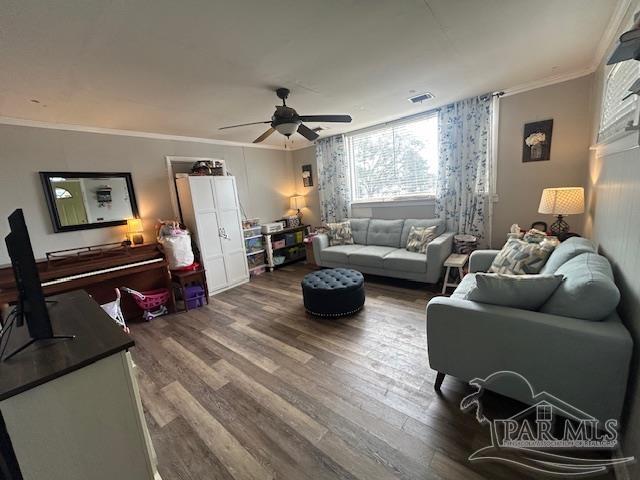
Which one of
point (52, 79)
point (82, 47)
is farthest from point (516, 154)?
point (52, 79)

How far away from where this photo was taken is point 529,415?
1.55 meters

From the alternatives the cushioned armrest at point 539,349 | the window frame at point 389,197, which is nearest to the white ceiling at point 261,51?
the window frame at point 389,197

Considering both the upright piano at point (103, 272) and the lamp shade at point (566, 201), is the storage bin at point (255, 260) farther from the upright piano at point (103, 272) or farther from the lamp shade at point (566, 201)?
the lamp shade at point (566, 201)

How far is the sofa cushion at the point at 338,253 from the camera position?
4.13 metres

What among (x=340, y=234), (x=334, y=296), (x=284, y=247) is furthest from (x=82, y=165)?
(x=340, y=234)

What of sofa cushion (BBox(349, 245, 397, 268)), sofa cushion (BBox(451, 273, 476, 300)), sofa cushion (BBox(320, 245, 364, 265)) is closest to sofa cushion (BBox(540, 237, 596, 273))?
sofa cushion (BBox(451, 273, 476, 300))

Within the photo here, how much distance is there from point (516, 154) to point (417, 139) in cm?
131

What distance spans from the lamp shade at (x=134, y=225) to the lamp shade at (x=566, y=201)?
4.78m

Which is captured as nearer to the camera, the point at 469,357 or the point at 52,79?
the point at 469,357

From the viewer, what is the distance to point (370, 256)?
150 inches

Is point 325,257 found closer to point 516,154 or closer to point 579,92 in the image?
point 516,154

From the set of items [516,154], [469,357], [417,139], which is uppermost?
[417,139]

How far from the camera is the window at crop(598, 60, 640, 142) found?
5.02 feet

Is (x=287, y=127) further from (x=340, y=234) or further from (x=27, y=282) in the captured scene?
(x=340, y=234)
